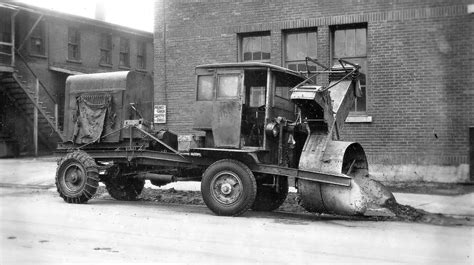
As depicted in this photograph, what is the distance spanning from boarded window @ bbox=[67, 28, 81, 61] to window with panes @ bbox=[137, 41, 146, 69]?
16.5ft

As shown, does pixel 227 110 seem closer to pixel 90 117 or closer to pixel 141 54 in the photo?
pixel 90 117

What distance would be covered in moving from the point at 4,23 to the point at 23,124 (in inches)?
195

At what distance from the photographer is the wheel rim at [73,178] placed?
10727mm

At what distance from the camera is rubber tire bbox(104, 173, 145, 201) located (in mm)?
11664

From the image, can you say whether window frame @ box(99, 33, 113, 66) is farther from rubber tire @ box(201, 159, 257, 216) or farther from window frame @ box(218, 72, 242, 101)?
rubber tire @ box(201, 159, 257, 216)

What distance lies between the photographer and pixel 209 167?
30.8ft

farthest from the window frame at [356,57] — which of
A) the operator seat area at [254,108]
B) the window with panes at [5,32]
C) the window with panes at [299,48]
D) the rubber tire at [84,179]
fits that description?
the window with panes at [5,32]

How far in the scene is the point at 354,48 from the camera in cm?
1375

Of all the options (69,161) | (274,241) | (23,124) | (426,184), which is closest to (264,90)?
(274,241)

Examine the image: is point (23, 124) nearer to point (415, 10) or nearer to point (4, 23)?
point (4, 23)

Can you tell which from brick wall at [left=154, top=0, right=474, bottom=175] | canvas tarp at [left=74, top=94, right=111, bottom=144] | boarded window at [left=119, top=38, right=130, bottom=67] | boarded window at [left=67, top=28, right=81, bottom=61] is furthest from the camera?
boarded window at [left=119, top=38, right=130, bottom=67]

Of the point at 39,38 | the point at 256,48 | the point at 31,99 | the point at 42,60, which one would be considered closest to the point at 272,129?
the point at 256,48

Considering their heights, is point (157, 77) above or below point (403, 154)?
above

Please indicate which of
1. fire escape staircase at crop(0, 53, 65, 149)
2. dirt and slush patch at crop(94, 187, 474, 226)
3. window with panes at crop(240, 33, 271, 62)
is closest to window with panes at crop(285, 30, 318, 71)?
window with panes at crop(240, 33, 271, 62)
